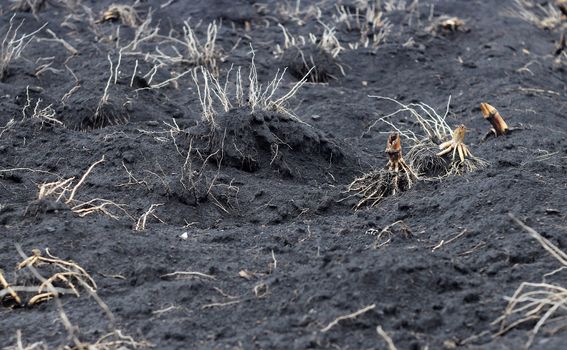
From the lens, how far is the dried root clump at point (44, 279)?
3723mm

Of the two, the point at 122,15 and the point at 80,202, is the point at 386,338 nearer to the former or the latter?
the point at 80,202

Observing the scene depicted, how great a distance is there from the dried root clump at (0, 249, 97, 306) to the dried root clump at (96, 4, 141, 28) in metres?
4.75

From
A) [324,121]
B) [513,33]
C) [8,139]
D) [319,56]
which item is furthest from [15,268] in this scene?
[513,33]

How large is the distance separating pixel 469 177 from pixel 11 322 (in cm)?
235

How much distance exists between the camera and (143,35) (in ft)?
26.5

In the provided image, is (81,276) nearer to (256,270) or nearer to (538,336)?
(256,270)

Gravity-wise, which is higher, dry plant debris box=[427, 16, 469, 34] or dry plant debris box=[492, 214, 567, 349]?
dry plant debris box=[492, 214, 567, 349]

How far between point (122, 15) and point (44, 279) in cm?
510

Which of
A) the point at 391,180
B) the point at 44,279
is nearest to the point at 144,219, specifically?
the point at 44,279

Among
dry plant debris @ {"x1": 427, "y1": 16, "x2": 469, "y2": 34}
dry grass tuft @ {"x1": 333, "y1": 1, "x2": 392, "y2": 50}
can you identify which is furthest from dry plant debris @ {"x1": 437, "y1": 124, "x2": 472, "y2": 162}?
dry plant debris @ {"x1": 427, "y1": 16, "x2": 469, "y2": 34}

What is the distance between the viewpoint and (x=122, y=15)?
8438 mm

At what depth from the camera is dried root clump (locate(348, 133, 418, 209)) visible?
489 centimetres

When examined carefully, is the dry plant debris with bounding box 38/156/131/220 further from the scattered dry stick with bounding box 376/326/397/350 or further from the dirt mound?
the scattered dry stick with bounding box 376/326/397/350

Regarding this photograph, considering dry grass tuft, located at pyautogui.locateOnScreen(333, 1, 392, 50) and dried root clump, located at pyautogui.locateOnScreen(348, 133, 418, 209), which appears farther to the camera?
dry grass tuft, located at pyautogui.locateOnScreen(333, 1, 392, 50)
